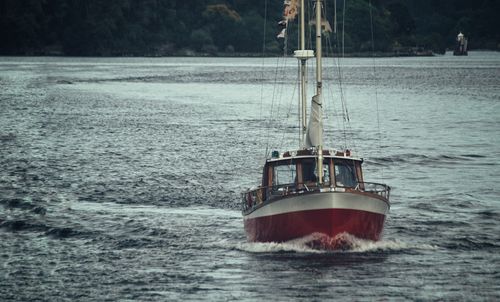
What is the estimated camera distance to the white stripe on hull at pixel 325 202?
37.8 m

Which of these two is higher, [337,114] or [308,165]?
[308,165]

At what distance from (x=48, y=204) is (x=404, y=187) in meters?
18.1

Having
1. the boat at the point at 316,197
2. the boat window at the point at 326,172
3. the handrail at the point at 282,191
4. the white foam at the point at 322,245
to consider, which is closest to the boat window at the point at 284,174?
the boat at the point at 316,197

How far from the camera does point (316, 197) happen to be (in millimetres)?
37844

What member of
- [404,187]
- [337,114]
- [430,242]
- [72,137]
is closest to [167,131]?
[72,137]

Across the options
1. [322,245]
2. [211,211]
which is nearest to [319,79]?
[322,245]

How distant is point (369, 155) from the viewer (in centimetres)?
7412

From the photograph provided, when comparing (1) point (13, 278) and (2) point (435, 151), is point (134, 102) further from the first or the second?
(1) point (13, 278)

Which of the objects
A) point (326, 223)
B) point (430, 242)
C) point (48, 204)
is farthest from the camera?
point (48, 204)

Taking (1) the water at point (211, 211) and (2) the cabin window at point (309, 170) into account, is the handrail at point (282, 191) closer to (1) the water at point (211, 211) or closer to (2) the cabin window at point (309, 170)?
(2) the cabin window at point (309, 170)

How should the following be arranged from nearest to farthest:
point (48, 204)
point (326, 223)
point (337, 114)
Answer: point (326, 223) < point (48, 204) < point (337, 114)

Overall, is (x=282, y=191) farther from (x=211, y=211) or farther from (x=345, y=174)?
(x=211, y=211)

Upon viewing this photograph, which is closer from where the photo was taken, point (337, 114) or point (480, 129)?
point (480, 129)

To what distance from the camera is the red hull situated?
125 feet
